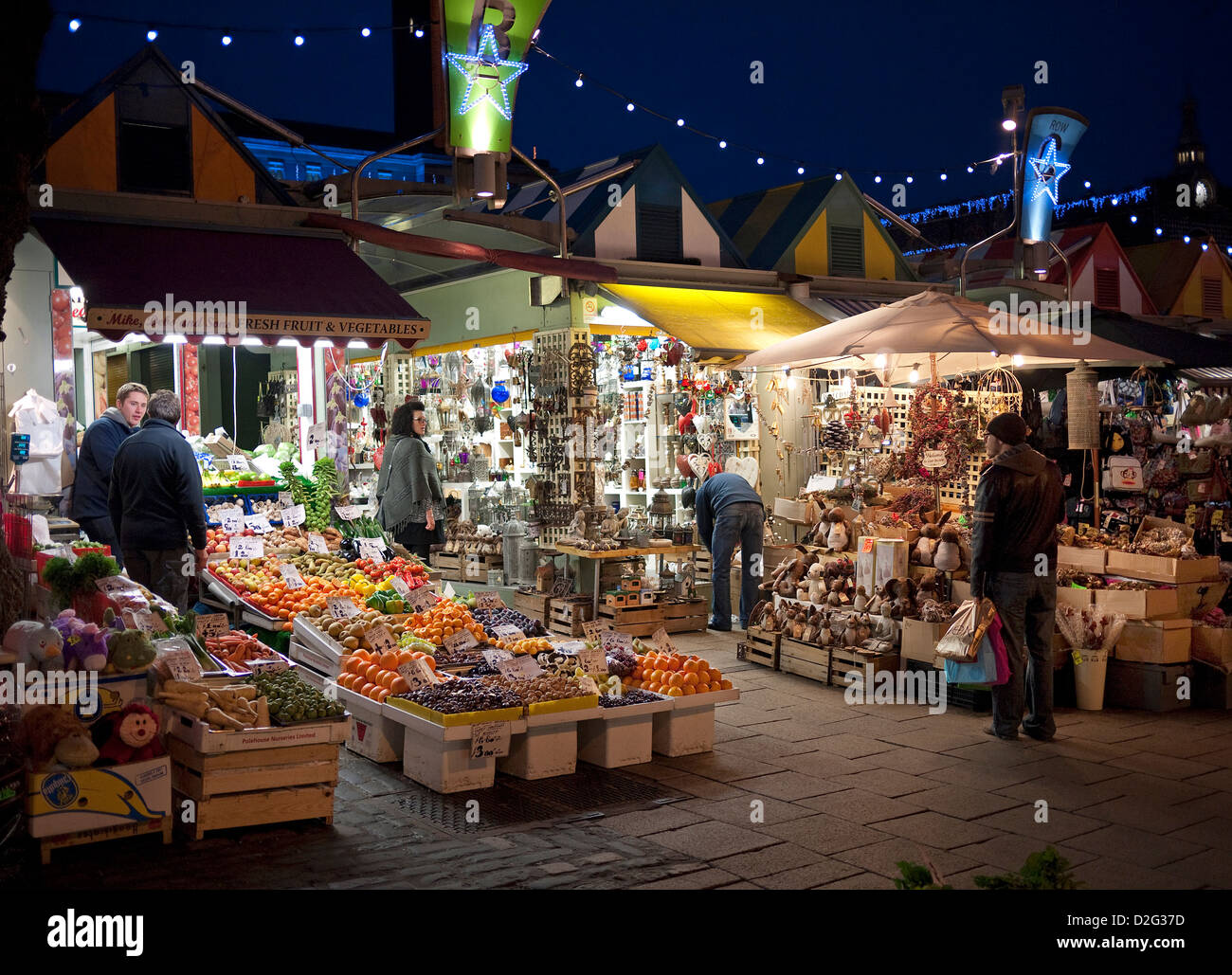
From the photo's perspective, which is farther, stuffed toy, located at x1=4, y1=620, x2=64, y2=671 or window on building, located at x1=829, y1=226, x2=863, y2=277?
window on building, located at x1=829, y1=226, x2=863, y2=277

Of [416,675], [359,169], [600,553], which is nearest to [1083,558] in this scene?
[600,553]

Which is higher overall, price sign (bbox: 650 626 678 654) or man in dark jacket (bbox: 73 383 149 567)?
man in dark jacket (bbox: 73 383 149 567)

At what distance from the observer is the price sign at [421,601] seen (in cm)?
809

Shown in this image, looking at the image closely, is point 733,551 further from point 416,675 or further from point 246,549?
point 416,675

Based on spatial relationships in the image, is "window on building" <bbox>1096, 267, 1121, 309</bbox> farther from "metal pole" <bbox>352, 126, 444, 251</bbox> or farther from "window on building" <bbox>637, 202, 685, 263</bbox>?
"metal pole" <bbox>352, 126, 444, 251</bbox>

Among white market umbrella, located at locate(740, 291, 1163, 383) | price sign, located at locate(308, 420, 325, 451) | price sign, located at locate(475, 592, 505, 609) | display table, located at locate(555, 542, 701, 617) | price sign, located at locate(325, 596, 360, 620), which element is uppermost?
white market umbrella, located at locate(740, 291, 1163, 383)

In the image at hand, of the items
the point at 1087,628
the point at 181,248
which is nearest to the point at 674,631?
the point at 1087,628

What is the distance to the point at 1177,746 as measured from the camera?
22.5 feet

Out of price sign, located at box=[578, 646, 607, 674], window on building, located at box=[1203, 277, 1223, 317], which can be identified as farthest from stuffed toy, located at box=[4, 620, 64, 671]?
window on building, located at box=[1203, 277, 1223, 317]

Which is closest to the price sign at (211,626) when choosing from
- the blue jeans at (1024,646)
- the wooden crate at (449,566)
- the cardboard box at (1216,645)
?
the blue jeans at (1024,646)

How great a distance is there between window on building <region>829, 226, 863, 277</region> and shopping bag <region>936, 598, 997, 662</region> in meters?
7.92

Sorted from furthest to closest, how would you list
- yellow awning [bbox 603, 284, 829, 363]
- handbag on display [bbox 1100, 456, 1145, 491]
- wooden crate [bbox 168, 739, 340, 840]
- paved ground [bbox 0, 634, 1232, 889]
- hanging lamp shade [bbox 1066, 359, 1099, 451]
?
handbag on display [bbox 1100, 456, 1145, 491] < yellow awning [bbox 603, 284, 829, 363] < hanging lamp shade [bbox 1066, 359, 1099, 451] < wooden crate [bbox 168, 739, 340, 840] < paved ground [bbox 0, 634, 1232, 889]

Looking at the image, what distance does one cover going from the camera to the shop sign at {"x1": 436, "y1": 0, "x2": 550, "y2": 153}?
33.4 feet
